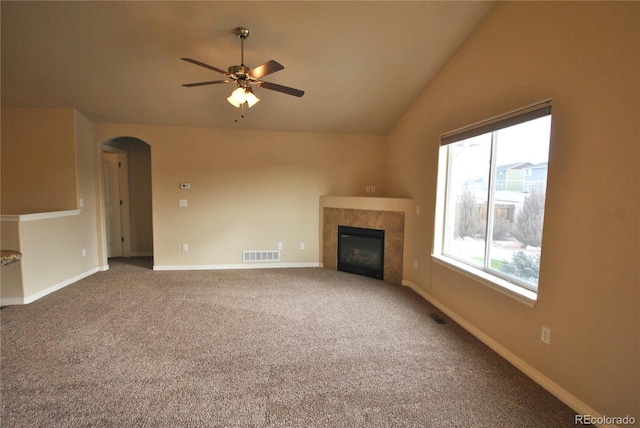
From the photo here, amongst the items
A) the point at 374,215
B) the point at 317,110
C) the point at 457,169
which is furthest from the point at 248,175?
the point at 457,169

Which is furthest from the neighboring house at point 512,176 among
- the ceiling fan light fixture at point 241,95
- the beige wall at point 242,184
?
the beige wall at point 242,184

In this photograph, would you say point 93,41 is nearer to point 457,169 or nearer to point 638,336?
point 457,169

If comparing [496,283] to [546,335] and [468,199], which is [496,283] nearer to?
[546,335]

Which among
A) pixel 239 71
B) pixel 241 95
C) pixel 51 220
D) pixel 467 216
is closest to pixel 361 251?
pixel 467 216

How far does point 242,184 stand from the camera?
5082mm

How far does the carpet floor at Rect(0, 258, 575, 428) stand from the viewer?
1.79m

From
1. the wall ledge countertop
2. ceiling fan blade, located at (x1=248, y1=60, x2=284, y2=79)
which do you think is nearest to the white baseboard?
ceiling fan blade, located at (x1=248, y1=60, x2=284, y2=79)

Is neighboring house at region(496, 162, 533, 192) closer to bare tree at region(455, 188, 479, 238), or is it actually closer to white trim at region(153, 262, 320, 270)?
bare tree at region(455, 188, 479, 238)

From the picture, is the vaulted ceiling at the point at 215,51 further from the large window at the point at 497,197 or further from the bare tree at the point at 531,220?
the bare tree at the point at 531,220

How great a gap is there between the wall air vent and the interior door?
2931 mm

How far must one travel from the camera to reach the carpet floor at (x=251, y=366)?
5.86 ft

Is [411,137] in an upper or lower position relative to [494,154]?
upper

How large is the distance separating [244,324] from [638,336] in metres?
3.00

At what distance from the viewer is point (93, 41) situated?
119 inches
